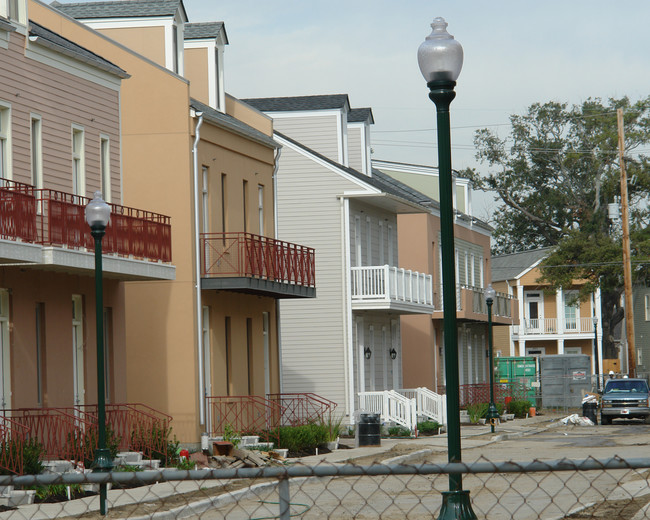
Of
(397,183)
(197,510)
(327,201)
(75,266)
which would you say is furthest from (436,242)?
(197,510)

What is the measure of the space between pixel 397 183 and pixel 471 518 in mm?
40229

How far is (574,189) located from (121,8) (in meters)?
50.0

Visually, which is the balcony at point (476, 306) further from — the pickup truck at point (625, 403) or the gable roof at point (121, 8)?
the gable roof at point (121, 8)

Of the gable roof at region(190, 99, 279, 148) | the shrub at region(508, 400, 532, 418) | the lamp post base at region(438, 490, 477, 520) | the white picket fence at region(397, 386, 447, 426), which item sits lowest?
the shrub at region(508, 400, 532, 418)

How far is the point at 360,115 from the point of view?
1650 inches

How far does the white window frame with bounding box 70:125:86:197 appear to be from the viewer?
902 inches

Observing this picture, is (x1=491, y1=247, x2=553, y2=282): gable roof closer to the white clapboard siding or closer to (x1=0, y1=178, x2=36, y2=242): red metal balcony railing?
the white clapboard siding

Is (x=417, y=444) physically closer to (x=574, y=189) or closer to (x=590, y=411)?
(x=590, y=411)

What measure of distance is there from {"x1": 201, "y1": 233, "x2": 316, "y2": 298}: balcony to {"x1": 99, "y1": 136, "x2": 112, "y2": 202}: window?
3732 mm

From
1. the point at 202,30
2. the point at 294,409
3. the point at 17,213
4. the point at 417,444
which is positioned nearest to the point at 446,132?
the point at 17,213

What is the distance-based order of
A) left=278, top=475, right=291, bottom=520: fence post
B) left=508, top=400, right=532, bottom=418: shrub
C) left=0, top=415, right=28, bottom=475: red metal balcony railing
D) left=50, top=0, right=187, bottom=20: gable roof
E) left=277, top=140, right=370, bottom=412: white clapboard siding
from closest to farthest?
1. left=278, top=475, right=291, bottom=520: fence post
2. left=0, top=415, right=28, bottom=475: red metal balcony railing
3. left=50, top=0, right=187, bottom=20: gable roof
4. left=277, top=140, right=370, bottom=412: white clapboard siding
5. left=508, top=400, right=532, bottom=418: shrub

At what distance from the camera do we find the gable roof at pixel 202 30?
3120 centimetres

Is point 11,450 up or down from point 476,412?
up

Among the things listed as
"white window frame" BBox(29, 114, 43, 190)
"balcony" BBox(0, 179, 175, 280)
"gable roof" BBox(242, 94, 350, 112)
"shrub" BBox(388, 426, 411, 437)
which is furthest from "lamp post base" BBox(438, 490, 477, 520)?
"gable roof" BBox(242, 94, 350, 112)
